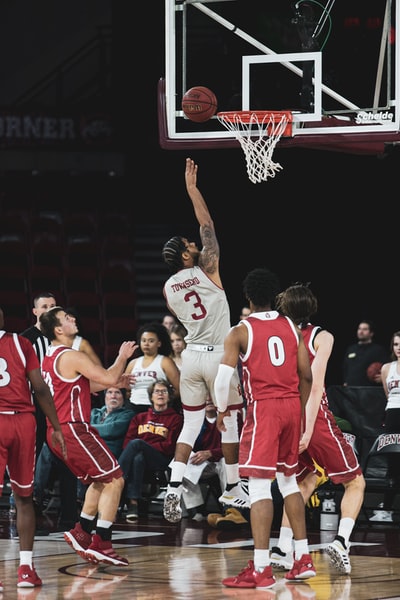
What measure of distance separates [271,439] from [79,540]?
1.69 metres

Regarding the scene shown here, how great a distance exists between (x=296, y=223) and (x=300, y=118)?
902cm

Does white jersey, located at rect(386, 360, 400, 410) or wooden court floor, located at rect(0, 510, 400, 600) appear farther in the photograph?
white jersey, located at rect(386, 360, 400, 410)

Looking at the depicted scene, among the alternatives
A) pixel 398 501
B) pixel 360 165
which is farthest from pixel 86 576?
pixel 360 165

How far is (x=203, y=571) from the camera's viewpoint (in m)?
7.65

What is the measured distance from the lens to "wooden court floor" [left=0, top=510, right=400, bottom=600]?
Answer: 268 inches

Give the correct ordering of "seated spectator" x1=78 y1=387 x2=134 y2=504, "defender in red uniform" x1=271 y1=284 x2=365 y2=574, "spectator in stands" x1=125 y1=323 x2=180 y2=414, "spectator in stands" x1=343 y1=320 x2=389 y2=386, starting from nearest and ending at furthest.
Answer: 1. "defender in red uniform" x1=271 y1=284 x2=365 y2=574
2. "seated spectator" x1=78 y1=387 x2=134 y2=504
3. "spectator in stands" x1=125 y1=323 x2=180 y2=414
4. "spectator in stands" x1=343 y1=320 x2=389 y2=386

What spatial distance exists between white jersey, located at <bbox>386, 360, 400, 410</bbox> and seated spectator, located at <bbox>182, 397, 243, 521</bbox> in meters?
1.41

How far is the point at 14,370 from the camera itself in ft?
23.2

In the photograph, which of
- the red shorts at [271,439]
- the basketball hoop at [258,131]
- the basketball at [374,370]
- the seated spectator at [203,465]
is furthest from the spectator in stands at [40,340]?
the basketball at [374,370]

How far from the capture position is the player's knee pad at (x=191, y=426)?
30.6 ft

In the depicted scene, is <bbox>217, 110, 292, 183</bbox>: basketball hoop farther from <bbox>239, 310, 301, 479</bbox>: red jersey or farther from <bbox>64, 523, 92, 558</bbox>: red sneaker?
<bbox>64, 523, 92, 558</bbox>: red sneaker

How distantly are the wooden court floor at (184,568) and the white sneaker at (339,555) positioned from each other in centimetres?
7

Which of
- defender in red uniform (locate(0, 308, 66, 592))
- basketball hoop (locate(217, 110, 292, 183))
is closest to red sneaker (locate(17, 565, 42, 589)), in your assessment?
defender in red uniform (locate(0, 308, 66, 592))

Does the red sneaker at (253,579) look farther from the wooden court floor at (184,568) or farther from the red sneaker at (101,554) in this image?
the red sneaker at (101,554)
